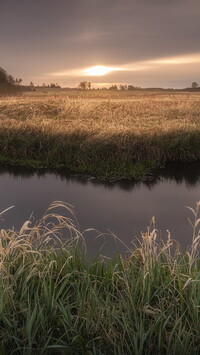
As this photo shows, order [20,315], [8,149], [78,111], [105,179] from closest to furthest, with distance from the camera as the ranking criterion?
[20,315]
[105,179]
[8,149]
[78,111]

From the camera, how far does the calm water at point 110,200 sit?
10.3 metres

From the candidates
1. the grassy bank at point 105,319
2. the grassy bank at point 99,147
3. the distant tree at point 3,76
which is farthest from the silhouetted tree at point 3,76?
the grassy bank at point 105,319

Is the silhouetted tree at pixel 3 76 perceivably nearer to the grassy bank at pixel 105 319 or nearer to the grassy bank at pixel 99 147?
the grassy bank at pixel 99 147

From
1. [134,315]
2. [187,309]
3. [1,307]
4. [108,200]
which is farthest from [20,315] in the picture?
[108,200]

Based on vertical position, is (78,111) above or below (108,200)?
above

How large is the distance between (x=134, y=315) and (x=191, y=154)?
41.7 feet

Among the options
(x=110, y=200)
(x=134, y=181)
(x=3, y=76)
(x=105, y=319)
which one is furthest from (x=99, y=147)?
(x=3, y=76)

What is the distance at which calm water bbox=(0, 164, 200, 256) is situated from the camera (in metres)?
10.3

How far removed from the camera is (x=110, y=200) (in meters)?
12.5

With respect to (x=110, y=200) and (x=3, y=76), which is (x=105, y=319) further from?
(x=3, y=76)

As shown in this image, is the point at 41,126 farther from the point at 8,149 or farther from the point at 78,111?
the point at 78,111

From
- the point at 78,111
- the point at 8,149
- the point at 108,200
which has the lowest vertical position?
the point at 108,200

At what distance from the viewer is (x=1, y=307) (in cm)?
436

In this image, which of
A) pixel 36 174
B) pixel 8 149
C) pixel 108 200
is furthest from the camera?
pixel 8 149
